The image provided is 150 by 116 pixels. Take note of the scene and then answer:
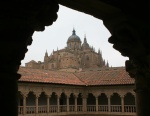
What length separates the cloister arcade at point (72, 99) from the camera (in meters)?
26.7

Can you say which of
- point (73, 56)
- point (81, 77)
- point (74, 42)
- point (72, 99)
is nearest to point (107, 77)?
point (81, 77)

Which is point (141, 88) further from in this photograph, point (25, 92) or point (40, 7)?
point (25, 92)

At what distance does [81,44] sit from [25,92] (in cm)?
7972

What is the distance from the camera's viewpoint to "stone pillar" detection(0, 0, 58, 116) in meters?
2.54

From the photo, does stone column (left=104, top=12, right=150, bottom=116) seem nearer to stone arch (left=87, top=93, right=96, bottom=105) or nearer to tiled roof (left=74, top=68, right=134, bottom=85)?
tiled roof (left=74, top=68, right=134, bottom=85)

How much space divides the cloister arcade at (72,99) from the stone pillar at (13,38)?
2269 centimetres

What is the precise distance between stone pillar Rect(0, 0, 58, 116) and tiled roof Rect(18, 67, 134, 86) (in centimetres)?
2270

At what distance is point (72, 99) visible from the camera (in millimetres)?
34531

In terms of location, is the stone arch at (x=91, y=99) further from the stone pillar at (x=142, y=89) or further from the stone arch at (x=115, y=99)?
the stone pillar at (x=142, y=89)

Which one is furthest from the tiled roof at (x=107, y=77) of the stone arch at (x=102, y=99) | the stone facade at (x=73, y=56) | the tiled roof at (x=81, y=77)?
the stone facade at (x=73, y=56)

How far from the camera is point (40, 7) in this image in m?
2.70

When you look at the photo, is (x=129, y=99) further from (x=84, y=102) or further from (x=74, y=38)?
(x=74, y=38)

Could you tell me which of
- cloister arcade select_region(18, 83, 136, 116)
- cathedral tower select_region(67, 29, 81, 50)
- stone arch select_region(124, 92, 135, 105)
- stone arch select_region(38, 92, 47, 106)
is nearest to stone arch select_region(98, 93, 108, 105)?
cloister arcade select_region(18, 83, 136, 116)

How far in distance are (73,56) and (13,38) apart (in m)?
73.8
